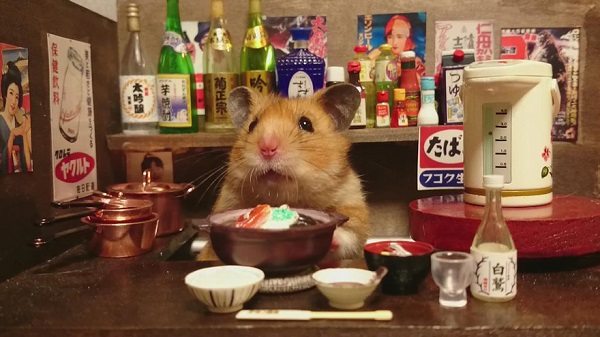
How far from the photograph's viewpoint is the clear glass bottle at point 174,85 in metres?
1.77

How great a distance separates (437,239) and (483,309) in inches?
11.4

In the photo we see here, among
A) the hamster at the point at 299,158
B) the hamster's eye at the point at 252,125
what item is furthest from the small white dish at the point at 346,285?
the hamster's eye at the point at 252,125

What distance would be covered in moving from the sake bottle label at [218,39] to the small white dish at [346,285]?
3.40 ft

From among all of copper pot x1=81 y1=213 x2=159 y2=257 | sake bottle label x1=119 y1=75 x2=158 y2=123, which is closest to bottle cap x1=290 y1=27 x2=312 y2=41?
sake bottle label x1=119 y1=75 x2=158 y2=123

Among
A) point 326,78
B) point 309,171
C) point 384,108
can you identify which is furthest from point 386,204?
point 309,171

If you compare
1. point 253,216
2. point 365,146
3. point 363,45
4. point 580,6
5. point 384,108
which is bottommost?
point 253,216

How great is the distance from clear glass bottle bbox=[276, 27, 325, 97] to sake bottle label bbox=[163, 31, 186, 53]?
1.17 ft

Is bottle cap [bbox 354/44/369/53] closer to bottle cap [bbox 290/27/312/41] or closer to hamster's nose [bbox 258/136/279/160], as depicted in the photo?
bottle cap [bbox 290/27/312/41]

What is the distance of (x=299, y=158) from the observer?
1402mm

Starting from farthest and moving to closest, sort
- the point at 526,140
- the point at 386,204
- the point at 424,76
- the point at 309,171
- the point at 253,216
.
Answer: the point at 386,204
the point at 424,76
the point at 309,171
the point at 526,140
the point at 253,216

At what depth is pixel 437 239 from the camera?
129 cm

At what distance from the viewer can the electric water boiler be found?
128 cm

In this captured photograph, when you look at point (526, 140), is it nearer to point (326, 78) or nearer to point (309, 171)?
point (309, 171)

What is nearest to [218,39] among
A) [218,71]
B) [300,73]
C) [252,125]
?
[218,71]
